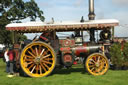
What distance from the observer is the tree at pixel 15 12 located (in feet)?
72.6

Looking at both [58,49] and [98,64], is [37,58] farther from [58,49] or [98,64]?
[98,64]

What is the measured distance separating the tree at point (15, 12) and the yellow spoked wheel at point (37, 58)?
15.6 m

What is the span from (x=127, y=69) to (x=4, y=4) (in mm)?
18935

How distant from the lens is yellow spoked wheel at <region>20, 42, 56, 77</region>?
6984 mm

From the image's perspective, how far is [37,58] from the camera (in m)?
7.08

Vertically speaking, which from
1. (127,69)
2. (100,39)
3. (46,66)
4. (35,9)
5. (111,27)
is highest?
(35,9)

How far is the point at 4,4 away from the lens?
22.7m

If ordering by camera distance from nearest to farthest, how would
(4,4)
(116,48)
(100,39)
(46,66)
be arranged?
(46,66)
(100,39)
(116,48)
(4,4)

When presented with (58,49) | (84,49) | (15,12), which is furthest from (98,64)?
(15,12)

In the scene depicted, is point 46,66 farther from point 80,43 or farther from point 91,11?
point 91,11

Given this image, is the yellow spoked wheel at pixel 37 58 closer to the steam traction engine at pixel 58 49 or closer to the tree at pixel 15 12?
the steam traction engine at pixel 58 49

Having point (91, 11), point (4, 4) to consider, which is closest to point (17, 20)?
point (4, 4)

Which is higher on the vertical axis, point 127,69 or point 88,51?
point 88,51

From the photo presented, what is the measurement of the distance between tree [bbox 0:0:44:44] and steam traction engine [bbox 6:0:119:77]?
15394 mm
